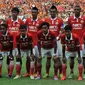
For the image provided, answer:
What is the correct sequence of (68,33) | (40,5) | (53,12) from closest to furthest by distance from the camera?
(68,33), (53,12), (40,5)

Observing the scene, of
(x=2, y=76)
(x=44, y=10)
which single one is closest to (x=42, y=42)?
(x=2, y=76)

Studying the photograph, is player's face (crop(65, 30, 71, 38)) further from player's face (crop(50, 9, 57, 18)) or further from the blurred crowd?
the blurred crowd

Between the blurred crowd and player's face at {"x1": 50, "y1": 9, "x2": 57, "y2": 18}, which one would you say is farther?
the blurred crowd

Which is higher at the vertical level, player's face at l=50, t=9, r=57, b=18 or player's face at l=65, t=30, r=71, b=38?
player's face at l=50, t=9, r=57, b=18

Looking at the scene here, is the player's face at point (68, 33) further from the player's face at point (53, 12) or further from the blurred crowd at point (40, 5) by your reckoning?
the blurred crowd at point (40, 5)

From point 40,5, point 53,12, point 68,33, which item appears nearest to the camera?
point 68,33

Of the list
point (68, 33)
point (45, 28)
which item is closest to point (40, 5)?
point (45, 28)

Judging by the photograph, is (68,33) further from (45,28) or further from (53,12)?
(53,12)

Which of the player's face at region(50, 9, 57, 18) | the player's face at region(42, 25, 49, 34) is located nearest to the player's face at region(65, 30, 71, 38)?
the player's face at region(42, 25, 49, 34)

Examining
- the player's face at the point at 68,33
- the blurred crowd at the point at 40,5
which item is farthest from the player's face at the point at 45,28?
the blurred crowd at the point at 40,5

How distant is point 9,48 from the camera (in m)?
7.62

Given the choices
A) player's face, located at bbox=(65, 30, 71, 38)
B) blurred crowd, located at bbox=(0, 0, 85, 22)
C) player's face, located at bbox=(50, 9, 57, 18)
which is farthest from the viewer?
blurred crowd, located at bbox=(0, 0, 85, 22)

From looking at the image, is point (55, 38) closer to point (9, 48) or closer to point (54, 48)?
point (54, 48)

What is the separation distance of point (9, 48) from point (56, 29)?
1231 millimetres
